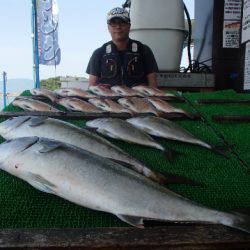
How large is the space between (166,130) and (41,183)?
1.23m

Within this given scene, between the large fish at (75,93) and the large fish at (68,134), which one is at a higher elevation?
the large fish at (75,93)

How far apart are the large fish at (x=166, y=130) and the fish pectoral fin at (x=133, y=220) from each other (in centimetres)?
103

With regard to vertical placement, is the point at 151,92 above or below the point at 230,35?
below

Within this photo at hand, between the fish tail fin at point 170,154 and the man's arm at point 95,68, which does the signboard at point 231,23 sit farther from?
the fish tail fin at point 170,154

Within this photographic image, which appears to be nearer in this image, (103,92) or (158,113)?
(158,113)

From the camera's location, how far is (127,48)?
19.5 feet

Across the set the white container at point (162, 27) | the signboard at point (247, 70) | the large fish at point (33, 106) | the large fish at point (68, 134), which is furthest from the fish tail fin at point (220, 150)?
the white container at point (162, 27)

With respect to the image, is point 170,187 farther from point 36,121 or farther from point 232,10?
point 232,10

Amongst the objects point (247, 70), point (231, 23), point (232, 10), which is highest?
point (232, 10)

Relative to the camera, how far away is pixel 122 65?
19.4 feet

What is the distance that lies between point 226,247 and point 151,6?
22.7 ft

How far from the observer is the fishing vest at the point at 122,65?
5.89 metres

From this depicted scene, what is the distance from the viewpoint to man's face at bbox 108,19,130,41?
5.52 metres

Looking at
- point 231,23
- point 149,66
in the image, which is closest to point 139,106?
point 149,66
